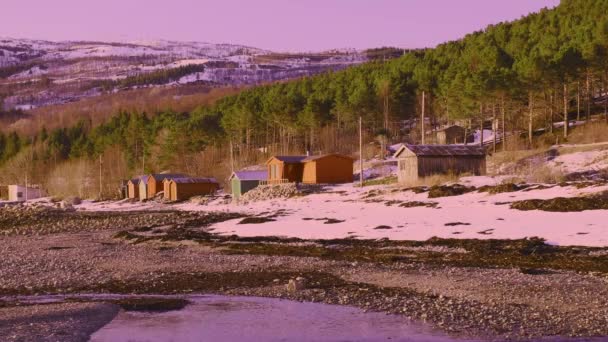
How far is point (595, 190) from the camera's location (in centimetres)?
3216

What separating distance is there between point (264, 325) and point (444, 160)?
39.5 metres

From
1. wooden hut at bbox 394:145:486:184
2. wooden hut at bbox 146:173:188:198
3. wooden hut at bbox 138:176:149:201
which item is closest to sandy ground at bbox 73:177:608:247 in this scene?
wooden hut at bbox 394:145:486:184

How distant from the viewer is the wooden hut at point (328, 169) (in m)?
63.6

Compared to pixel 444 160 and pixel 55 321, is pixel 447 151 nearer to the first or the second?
pixel 444 160

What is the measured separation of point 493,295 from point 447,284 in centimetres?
176

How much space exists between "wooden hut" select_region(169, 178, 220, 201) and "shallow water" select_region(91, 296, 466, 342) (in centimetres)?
6058

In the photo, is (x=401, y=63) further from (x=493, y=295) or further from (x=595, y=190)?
(x=493, y=295)

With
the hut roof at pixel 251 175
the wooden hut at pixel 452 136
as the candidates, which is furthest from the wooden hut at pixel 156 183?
the wooden hut at pixel 452 136

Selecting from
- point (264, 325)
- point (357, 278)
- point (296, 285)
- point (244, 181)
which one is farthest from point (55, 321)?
point (244, 181)

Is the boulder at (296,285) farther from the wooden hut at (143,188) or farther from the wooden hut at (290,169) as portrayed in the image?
the wooden hut at (143,188)

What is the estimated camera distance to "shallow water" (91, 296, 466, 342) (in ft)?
42.1

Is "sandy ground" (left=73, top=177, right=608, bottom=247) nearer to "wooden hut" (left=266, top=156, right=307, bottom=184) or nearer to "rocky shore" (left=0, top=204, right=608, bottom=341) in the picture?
"rocky shore" (left=0, top=204, right=608, bottom=341)

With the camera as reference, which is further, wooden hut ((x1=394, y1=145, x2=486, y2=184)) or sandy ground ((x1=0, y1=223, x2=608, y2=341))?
wooden hut ((x1=394, y1=145, x2=486, y2=184))

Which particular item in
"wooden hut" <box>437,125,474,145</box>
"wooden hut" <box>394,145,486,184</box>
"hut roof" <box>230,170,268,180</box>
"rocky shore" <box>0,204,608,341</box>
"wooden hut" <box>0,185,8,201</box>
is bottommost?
"wooden hut" <box>0,185,8,201</box>
